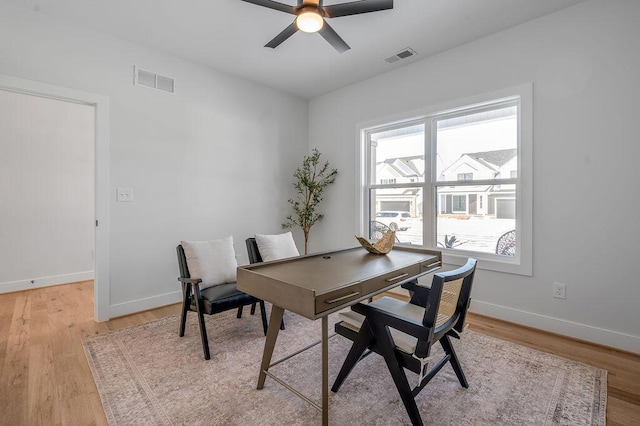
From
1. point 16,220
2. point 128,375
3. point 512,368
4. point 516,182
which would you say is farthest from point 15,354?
point 516,182

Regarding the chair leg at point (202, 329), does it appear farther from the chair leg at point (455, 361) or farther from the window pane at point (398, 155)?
the window pane at point (398, 155)

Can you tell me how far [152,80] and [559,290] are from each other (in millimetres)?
4526

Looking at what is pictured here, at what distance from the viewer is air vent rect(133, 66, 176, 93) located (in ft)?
10.3

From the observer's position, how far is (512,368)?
2.08 metres

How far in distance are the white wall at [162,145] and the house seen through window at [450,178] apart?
162 centimetres

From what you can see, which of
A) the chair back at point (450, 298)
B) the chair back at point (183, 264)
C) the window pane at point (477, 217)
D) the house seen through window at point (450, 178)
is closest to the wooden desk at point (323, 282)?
the chair back at point (450, 298)

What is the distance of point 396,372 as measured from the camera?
1.55m

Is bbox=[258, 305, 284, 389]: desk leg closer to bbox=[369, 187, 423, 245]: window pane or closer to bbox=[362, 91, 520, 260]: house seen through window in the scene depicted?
bbox=[362, 91, 520, 260]: house seen through window

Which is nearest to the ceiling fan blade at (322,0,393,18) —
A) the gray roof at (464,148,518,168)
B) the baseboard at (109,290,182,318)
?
the gray roof at (464,148,518,168)

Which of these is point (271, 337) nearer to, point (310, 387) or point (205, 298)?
point (310, 387)

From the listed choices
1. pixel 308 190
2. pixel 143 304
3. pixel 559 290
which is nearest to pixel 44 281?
pixel 143 304

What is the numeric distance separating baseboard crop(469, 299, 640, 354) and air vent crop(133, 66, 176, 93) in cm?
407

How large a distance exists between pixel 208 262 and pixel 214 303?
0.42 m

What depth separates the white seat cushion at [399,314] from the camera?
156cm
